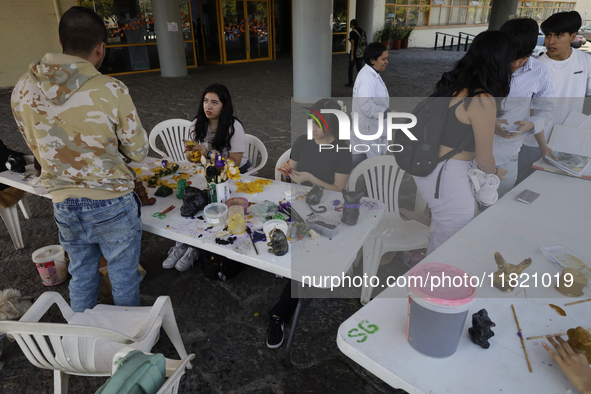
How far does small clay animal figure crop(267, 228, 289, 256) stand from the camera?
5.83ft

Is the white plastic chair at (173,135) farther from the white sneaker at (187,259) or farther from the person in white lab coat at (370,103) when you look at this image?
the person in white lab coat at (370,103)

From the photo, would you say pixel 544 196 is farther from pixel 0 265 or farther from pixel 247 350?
pixel 0 265

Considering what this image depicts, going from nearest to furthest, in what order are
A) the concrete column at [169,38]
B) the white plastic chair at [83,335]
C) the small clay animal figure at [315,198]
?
1. the white plastic chair at [83,335]
2. the small clay animal figure at [315,198]
3. the concrete column at [169,38]

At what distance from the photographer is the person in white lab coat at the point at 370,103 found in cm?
354

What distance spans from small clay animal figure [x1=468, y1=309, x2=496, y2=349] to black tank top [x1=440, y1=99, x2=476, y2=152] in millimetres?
1172

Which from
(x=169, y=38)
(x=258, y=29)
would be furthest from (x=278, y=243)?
(x=258, y=29)

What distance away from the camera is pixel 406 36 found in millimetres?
17906

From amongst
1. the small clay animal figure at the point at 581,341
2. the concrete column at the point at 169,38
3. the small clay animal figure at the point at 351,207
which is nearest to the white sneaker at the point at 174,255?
the small clay animal figure at the point at 351,207

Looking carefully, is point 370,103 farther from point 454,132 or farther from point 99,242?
point 99,242

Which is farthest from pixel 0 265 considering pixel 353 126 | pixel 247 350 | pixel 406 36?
pixel 406 36

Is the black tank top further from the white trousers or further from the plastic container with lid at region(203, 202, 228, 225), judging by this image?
the plastic container with lid at region(203, 202, 228, 225)

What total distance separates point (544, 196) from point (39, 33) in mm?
12230

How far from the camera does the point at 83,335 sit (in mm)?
1334

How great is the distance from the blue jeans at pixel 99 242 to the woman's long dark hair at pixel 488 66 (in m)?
1.87
